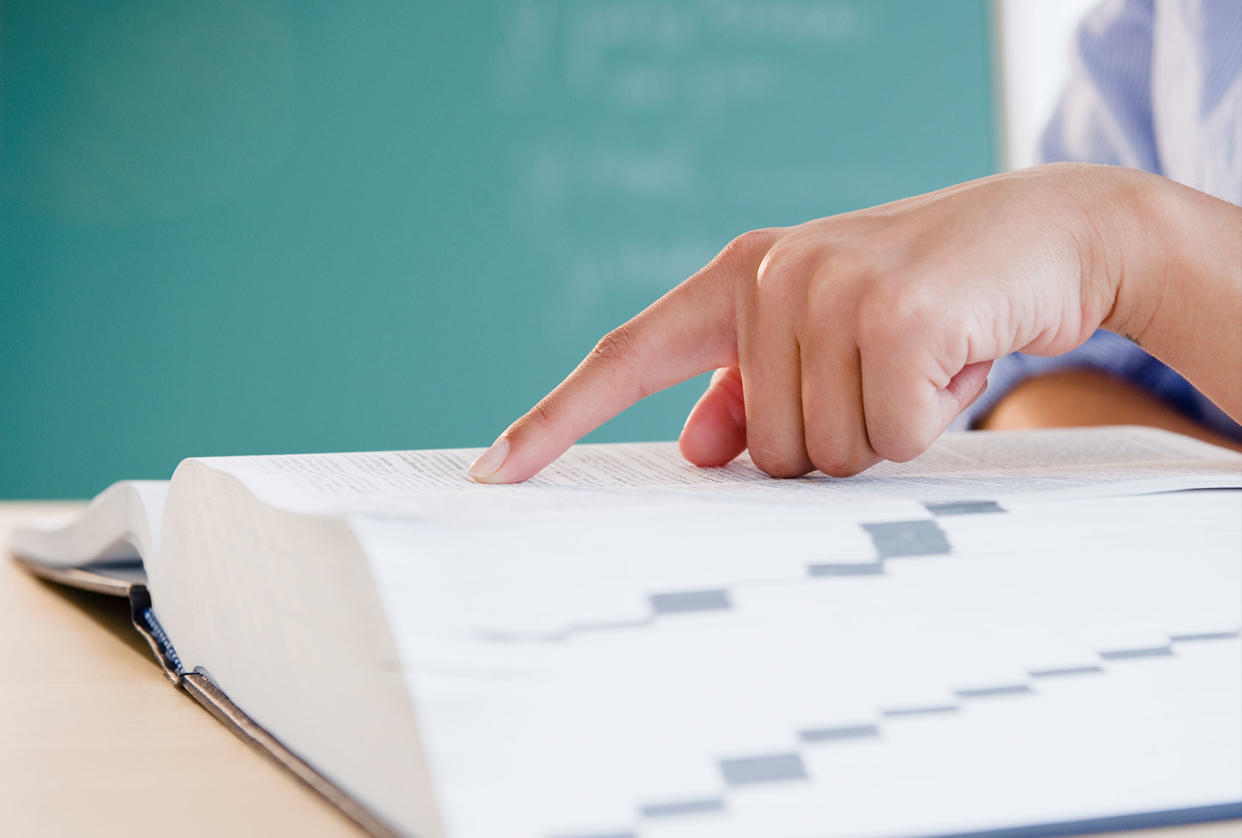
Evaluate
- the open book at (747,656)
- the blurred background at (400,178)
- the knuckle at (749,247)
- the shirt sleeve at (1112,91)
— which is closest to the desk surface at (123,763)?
the open book at (747,656)

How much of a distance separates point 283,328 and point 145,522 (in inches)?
80.0

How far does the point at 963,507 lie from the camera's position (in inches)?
9.7

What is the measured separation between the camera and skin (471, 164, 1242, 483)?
33 cm

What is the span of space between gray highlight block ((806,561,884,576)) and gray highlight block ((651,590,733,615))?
0.02m

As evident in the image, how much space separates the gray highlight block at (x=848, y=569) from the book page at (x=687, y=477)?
1.2 inches

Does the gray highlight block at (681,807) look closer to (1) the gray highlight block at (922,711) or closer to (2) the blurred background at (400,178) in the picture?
(1) the gray highlight block at (922,711)

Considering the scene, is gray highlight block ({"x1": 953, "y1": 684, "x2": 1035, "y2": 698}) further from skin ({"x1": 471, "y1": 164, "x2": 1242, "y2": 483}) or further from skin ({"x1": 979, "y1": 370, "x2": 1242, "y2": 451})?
skin ({"x1": 979, "y1": 370, "x2": 1242, "y2": 451})

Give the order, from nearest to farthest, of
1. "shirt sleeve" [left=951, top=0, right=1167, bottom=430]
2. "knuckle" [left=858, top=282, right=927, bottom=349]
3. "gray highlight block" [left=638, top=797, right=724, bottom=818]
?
1. "gray highlight block" [left=638, top=797, right=724, bottom=818]
2. "knuckle" [left=858, top=282, right=927, bottom=349]
3. "shirt sleeve" [left=951, top=0, right=1167, bottom=430]

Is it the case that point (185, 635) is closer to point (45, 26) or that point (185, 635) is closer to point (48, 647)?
point (48, 647)

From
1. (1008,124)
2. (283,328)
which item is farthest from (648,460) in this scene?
(1008,124)

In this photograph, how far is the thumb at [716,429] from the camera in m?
0.41

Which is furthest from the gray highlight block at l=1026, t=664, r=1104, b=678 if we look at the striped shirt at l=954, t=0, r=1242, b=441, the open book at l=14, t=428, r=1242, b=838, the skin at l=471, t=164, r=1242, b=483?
the striped shirt at l=954, t=0, r=1242, b=441

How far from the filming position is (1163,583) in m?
0.25

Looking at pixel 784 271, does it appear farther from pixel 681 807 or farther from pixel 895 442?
pixel 681 807
